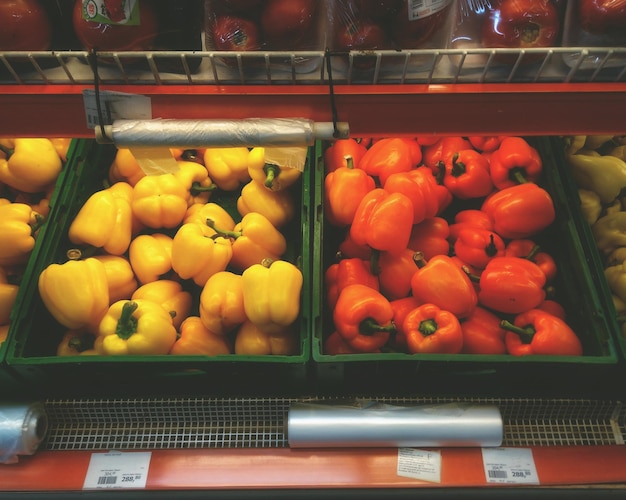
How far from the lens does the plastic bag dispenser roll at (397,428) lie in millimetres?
1322

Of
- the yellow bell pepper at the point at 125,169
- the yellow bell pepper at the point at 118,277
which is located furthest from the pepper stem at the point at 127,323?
the yellow bell pepper at the point at 125,169

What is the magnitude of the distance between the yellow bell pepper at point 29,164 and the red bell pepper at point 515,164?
4.76ft

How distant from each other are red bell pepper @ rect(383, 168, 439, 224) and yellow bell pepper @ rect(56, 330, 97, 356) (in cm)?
99

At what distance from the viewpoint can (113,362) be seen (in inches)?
52.5

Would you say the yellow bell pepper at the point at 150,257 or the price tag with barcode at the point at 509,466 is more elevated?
the yellow bell pepper at the point at 150,257

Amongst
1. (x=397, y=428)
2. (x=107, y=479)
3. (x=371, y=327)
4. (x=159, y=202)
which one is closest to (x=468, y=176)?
(x=371, y=327)

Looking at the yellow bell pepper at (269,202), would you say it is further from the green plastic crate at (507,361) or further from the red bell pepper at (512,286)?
the red bell pepper at (512,286)

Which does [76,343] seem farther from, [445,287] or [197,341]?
[445,287]

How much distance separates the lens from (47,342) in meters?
1.56

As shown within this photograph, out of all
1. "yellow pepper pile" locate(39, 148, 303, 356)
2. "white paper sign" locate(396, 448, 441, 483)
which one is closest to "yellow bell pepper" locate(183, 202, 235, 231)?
"yellow pepper pile" locate(39, 148, 303, 356)

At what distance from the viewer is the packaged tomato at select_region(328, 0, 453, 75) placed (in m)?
1.01

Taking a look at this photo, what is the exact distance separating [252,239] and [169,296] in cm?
30

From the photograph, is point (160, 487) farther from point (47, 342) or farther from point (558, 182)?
point (558, 182)

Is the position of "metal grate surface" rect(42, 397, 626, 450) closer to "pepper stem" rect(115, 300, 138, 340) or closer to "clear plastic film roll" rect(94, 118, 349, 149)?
"pepper stem" rect(115, 300, 138, 340)
